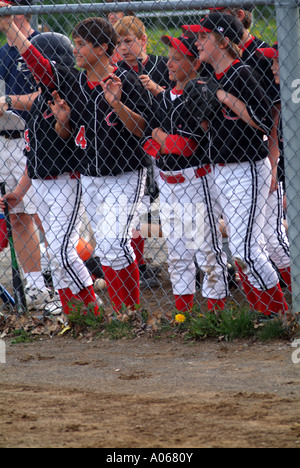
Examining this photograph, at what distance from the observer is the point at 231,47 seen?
407 cm

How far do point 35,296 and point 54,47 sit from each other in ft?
6.06

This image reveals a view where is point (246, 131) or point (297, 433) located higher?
point (246, 131)

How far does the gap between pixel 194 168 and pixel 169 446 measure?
2.11 m

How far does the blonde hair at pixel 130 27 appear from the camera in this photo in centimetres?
493

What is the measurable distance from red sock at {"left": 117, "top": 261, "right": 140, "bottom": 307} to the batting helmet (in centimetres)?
145

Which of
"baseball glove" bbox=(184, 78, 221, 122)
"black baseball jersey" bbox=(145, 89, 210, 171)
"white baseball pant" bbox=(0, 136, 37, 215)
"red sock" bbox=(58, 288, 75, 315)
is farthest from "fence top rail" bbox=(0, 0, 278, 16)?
"red sock" bbox=(58, 288, 75, 315)

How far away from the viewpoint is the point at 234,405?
3.14 metres

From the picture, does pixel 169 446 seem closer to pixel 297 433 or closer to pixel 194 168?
pixel 297 433

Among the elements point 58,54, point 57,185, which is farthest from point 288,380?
point 58,54

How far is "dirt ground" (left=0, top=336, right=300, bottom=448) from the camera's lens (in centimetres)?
276

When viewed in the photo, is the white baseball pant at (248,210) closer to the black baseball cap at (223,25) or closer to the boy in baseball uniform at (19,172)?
the black baseball cap at (223,25)

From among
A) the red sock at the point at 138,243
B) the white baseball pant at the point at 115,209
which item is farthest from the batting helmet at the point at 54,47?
the red sock at the point at 138,243

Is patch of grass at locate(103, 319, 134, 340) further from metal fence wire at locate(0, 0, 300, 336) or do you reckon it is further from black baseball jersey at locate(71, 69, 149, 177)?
black baseball jersey at locate(71, 69, 149, 177)
